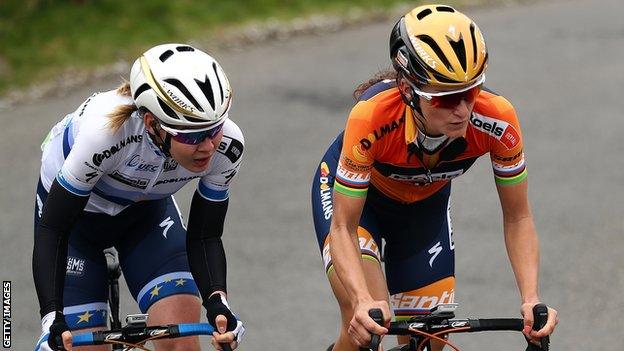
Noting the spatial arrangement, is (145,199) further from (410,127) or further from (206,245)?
(410,127)

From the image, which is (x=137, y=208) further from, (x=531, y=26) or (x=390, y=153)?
(x=531, y=26)

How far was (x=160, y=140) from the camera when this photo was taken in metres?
5.22

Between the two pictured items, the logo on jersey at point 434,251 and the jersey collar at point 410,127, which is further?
the logo on jersey at point 434,251

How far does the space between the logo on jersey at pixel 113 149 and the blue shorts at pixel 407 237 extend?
3.21 feet

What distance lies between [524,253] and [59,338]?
1897 millimetres

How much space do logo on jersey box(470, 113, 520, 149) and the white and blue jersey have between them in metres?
1.03

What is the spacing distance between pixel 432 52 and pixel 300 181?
18.0ft

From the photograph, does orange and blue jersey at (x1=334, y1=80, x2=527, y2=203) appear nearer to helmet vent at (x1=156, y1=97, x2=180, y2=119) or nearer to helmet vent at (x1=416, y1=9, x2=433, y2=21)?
helmet vent at (x1=416, y1=9, x2=433, y2=21)

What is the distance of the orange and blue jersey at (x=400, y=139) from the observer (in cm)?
525

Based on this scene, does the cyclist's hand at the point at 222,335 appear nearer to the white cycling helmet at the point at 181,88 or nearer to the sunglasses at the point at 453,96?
the white cycling helmet at the point at 181,88

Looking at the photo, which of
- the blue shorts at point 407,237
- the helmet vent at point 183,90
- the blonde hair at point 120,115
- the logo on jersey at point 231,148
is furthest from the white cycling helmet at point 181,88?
the blue shorts at point 407,237

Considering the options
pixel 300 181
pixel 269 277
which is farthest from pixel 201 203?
pixel 300 181

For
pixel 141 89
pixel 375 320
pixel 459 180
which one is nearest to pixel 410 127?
pixel 375 320

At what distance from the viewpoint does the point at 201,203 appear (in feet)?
18.1
